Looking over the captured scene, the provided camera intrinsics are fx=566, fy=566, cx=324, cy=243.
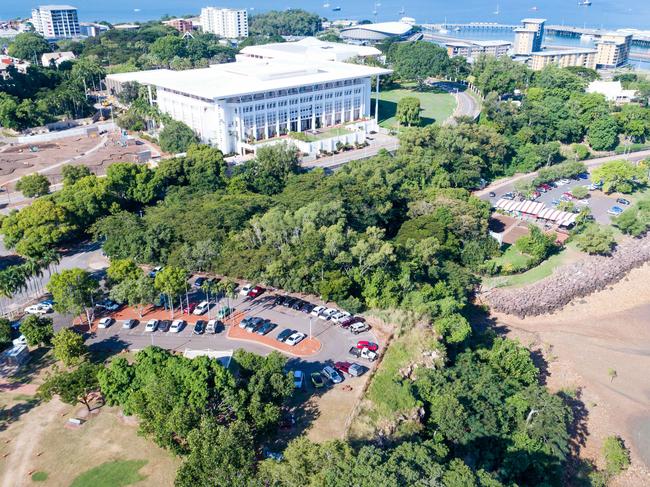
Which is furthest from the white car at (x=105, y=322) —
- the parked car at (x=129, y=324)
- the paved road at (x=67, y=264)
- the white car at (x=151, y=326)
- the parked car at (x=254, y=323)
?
the parked car at (x=254, y=323)

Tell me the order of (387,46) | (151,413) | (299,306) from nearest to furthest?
(151,413) → (299,306) → (387,46)

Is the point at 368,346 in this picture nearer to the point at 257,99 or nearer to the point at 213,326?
the point at 213,326

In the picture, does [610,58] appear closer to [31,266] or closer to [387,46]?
[387,46]

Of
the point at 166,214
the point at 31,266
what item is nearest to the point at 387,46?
the point at 166,214

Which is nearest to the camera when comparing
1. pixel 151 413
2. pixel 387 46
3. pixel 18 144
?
pixel 151 413

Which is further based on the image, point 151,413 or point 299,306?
point 299,306

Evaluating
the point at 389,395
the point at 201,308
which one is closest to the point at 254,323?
the point at 201,308
